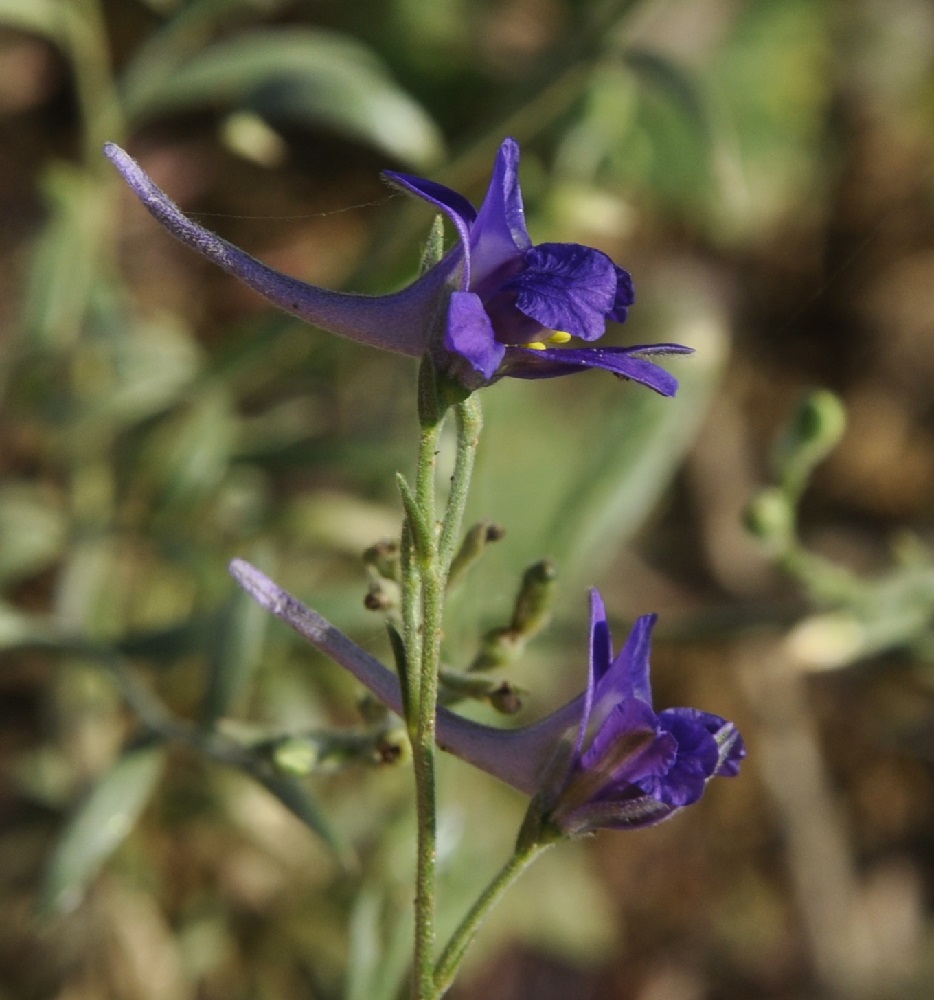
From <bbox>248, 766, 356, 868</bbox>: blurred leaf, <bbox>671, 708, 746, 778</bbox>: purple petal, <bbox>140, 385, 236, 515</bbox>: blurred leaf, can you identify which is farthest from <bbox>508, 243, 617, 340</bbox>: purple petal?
<bbox>140, 385, 236, 515</bbox>: blurred leaf

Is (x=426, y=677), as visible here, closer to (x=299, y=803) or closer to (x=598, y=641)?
(x=598, y=641)

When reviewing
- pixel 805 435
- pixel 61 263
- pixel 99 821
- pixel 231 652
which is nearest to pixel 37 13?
pixel 61 263

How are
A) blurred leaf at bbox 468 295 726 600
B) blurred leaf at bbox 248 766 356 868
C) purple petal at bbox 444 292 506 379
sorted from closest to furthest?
purple petal at bbox 444 292 506 379 → blurred leaf at bbox 248 766 356 868 → blurred leaf at bbox 468 295 726 600

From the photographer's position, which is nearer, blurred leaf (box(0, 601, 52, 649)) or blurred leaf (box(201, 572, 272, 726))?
blurred leaf (box(201, 572, 272, 726))

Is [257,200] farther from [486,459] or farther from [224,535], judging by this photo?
[486,459]

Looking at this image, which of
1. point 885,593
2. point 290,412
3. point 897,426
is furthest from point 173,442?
point 897,426

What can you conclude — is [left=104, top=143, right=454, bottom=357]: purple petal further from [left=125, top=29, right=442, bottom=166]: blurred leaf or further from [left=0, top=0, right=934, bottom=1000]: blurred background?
[left=125, top=29, right=442, bottom=166]: blurred leaf
